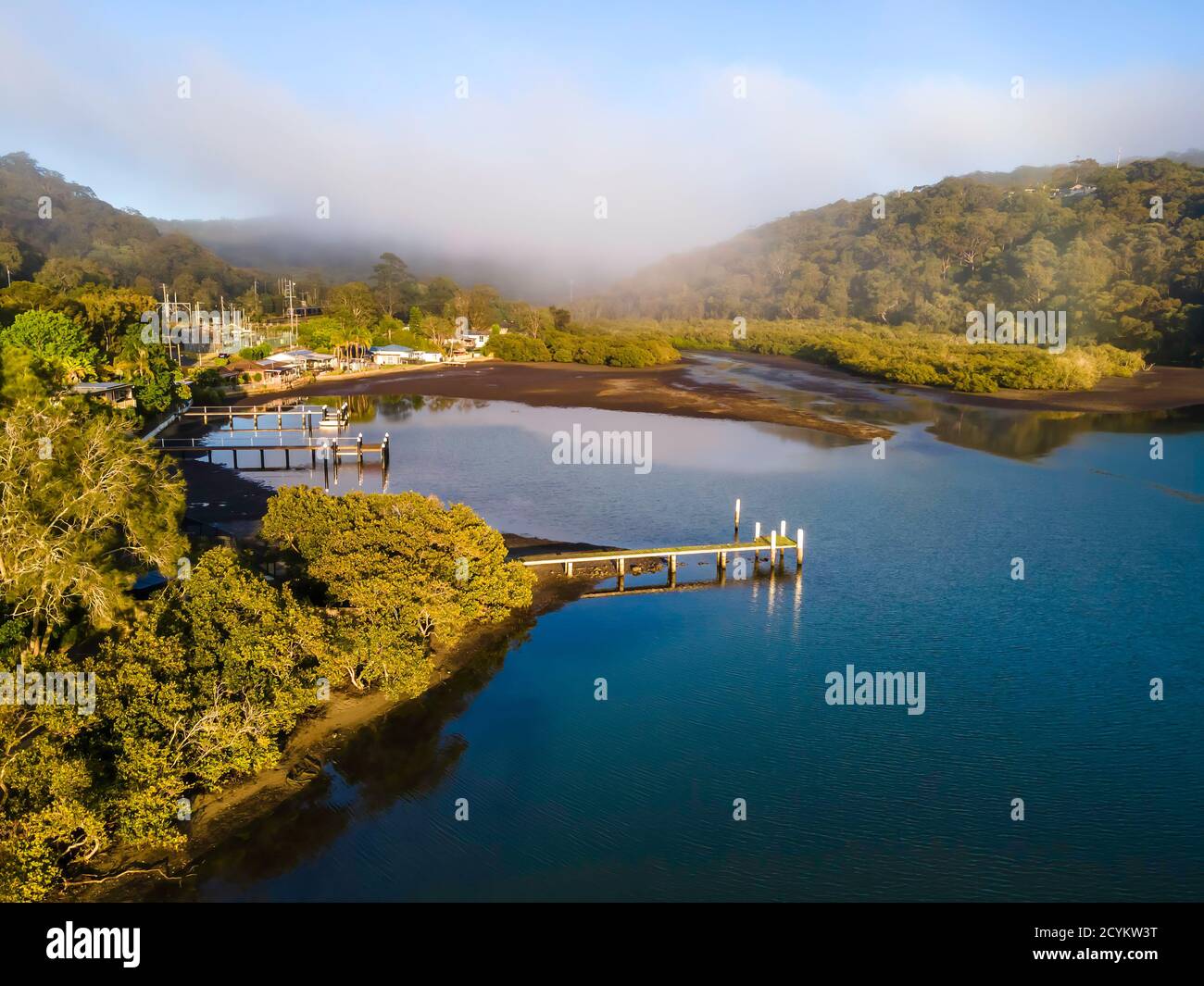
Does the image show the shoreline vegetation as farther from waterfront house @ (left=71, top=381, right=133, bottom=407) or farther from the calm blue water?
the calm blue water

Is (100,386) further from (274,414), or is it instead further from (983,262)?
(983,262)

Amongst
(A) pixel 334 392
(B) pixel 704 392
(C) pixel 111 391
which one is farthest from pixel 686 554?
(A) pixel 334 392

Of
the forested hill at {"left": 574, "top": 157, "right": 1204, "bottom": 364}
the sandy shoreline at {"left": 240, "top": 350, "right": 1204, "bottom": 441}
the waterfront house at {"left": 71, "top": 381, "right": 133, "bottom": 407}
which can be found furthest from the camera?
the forested hill at {"left": 574, "top": 157, "right": 1204, "bottom": 364}

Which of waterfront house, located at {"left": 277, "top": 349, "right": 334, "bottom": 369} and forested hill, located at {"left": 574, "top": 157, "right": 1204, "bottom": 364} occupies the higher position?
forested hill, located at {"left": 574, "top": 157, "right": 1204, "bottom": 364}

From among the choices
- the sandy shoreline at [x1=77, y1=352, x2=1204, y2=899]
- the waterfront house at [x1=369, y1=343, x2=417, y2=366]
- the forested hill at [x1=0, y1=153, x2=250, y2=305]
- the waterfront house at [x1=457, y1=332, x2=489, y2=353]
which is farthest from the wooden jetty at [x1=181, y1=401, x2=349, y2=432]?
the forested hill at [x1=0, y1=153, x2=250, y2=305]

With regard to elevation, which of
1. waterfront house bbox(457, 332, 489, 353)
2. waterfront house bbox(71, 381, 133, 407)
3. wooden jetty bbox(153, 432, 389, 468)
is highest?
waterfront house bbox(457, 332, 489, 353)

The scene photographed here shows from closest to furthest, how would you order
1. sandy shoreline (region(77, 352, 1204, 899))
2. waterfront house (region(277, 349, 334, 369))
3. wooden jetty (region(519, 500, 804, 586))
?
sandy shoreline (region(77, 352, 1204, 899)) → wooden jetty (region(519, 500, 804, 586)) → waterfront house (region(277, 349, 334, 369))
